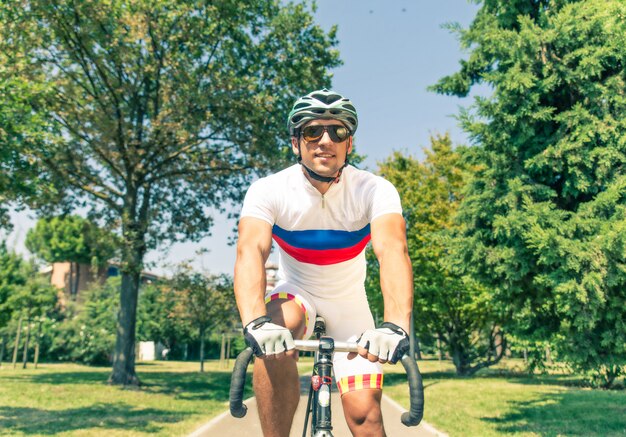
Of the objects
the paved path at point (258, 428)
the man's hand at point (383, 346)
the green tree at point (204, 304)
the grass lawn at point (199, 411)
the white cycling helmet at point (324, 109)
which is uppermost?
the green tree at point (204, 304)

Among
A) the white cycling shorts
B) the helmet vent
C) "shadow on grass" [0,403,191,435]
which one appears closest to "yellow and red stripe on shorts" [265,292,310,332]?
the white cycling shorts

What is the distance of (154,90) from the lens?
19.4 metres

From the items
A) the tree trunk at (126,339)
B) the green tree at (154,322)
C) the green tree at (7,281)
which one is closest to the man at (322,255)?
the tree trunk at (126,339)

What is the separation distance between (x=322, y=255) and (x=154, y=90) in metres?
17.9

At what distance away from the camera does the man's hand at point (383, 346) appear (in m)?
2.27

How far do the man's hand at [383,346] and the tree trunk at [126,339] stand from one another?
18240 millimetres

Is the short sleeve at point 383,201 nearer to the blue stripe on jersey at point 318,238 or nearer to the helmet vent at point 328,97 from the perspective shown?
the blue stripe on jersey at point 318,238

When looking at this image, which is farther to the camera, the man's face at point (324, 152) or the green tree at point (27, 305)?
the green tree at point (27, 305)

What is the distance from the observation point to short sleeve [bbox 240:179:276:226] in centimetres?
299

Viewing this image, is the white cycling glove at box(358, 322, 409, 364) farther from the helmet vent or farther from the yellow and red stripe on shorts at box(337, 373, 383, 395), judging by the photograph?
the helmet vent

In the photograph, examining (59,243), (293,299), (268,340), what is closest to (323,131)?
(293,299)

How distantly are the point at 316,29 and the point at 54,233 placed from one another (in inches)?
1819

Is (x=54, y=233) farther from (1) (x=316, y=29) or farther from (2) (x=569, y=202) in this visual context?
(2) (x=569, y=202)

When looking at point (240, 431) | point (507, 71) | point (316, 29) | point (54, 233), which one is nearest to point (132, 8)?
point (316, 29)
